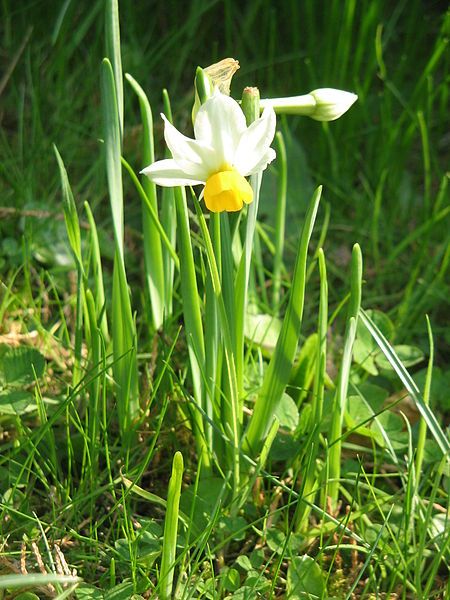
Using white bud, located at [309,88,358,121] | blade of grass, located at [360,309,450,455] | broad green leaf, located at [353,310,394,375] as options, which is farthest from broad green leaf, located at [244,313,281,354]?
white bud, located at [309,88,358,121]

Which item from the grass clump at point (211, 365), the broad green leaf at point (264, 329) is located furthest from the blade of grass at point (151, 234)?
the broad green leaf at point (264, 329)

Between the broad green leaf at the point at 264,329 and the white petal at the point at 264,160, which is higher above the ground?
the white petal at the point at 264,160

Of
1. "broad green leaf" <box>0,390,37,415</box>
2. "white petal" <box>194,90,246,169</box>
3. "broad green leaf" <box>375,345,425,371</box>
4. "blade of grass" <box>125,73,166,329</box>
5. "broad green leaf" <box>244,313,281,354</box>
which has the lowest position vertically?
"broad green leaf" <box>375,345,425,371</box>

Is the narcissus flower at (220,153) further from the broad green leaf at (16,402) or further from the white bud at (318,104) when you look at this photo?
the broad green leaf at (16,402)

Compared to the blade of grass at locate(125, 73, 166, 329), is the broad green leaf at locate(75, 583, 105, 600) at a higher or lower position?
lower

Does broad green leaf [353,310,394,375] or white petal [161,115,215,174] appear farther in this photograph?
broad green leaf [353,310,394,375]

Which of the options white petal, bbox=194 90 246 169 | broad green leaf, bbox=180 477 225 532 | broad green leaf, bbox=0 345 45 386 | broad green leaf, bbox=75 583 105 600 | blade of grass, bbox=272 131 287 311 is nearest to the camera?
white petal, bbox=194 90 246 169

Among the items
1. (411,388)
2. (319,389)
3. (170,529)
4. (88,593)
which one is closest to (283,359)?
(319,389)

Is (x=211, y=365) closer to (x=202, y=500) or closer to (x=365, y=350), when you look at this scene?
(x=202, y=500)

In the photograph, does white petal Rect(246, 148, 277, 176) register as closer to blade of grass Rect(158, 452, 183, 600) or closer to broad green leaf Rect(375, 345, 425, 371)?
blade of grass Rect(158, 452, 183, 600)

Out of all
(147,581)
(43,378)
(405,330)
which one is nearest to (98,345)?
(43,378)

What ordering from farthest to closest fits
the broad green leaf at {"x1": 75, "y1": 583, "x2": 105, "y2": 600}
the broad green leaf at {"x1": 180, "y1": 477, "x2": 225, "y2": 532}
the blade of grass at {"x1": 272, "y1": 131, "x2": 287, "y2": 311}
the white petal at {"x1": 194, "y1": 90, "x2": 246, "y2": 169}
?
the blade of grass at {"x1": 272, "y1": 131, "x2": 287, "y2": 311}
the broad green leaf at {"x1": 180, "y1": 477, "x2": 225, "y2": 532}
the broad green leaf at {"x1": 75, "y1": 583, "x2": 105, "y2": 600}
the white petal at {"x1": 194, "y1": 90, "x2": 246, "y2": 169}
